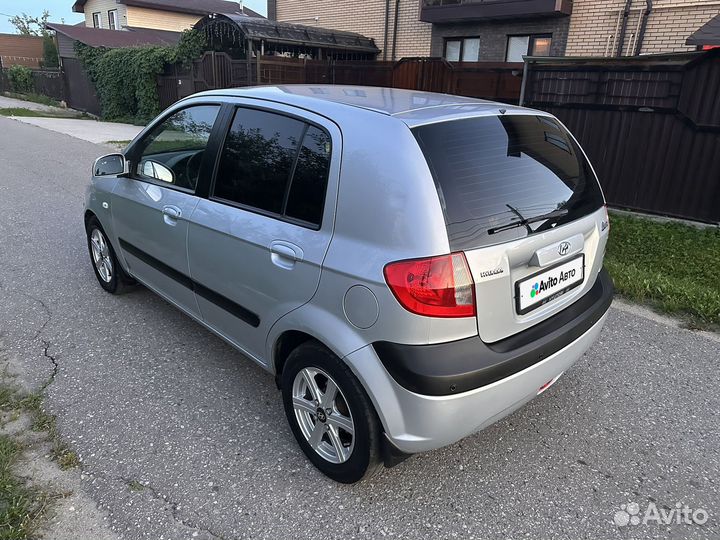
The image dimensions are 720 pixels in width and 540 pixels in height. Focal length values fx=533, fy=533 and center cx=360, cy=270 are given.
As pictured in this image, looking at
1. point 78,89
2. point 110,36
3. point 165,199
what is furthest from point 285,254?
point 110,36

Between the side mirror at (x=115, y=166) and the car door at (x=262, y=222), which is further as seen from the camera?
the side mirror at (x=115, y=166)

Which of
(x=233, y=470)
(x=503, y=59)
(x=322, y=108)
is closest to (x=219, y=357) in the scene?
(x=233, y=470)

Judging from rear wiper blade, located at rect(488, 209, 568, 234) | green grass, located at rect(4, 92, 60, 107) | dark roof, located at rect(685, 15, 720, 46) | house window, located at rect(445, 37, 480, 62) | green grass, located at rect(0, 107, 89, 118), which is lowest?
green grass, located at rect(0, 107, 89, 118)

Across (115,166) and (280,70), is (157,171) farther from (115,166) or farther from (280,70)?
(280,70)

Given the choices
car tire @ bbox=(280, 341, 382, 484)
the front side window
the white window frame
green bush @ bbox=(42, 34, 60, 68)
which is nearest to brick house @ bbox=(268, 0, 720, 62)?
the front side window

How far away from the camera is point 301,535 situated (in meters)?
2.20

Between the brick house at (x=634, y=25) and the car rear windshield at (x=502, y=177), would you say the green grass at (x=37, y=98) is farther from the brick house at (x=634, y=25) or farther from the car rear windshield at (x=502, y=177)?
the car rear windshield at (x=502, y=177)

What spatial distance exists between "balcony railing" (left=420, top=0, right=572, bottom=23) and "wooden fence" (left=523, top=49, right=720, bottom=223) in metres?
4.73

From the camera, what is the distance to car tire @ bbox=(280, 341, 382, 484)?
2.24 m

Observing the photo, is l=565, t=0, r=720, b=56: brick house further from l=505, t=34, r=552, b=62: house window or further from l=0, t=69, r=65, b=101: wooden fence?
l=0, t=69, r=65, b=101: wooden fence

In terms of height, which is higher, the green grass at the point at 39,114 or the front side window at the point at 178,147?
the front side window at the point at 178,147

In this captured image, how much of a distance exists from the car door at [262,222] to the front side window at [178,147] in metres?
0.28

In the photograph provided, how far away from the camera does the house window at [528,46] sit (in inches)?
495

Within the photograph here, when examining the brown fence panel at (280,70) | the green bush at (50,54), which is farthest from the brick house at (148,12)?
the brown fence panel at (280,70)
